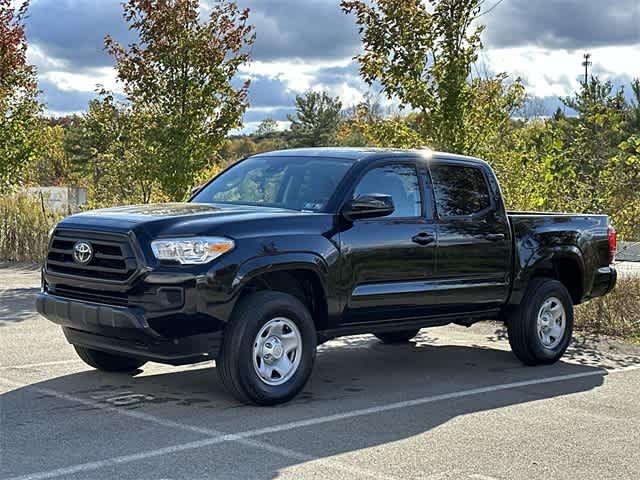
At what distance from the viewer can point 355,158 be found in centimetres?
904

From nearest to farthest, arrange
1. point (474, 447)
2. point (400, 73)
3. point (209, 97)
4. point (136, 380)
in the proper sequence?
point (474, 447)
point (136, 380)
point (400, 73)
point (209, 97)

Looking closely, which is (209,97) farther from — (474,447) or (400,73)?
(474,447)

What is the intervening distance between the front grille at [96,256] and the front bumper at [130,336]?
0.23 meters

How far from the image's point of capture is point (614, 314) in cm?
1324

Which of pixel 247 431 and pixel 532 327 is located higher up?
pixel 532 327

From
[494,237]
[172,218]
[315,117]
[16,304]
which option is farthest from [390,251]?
[315,117]

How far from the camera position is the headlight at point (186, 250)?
7.59 metres

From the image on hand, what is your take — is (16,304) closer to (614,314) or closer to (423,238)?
(423,238)

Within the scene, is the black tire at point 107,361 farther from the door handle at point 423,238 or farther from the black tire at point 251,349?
the door handle at point 423,238

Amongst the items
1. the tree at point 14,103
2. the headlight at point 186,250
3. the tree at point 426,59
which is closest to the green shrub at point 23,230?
the tree at point 14,103

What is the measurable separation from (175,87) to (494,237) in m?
9.14

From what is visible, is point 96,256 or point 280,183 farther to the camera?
point 280,183

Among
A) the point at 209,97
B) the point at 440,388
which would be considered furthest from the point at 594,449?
the point at 209,97

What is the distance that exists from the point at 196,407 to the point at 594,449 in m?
2.86
